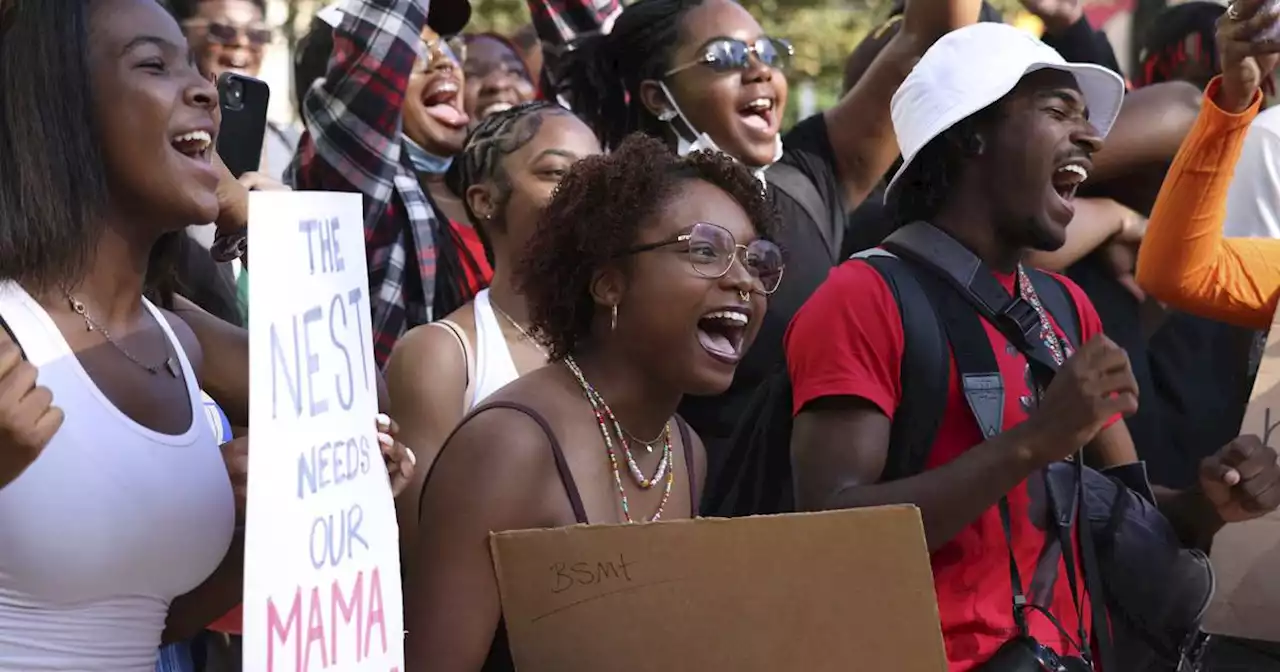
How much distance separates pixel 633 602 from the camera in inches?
93.4

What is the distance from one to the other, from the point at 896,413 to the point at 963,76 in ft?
2.37

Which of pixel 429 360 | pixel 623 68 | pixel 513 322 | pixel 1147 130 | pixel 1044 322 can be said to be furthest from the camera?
pixel 623 68

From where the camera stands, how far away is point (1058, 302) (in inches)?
133

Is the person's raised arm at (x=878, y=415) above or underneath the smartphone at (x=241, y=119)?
underneath

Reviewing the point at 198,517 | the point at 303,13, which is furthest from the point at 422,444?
the point at 303,13

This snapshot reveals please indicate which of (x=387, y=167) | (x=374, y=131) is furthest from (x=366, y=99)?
(x=387, y=167)

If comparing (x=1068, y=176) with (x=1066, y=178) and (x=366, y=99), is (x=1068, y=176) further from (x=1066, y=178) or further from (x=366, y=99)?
(x=366, y=99)

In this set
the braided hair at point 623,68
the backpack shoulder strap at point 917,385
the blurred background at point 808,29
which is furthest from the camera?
the blurred background at point 808,29

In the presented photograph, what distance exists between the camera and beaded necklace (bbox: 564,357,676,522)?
2742 mm

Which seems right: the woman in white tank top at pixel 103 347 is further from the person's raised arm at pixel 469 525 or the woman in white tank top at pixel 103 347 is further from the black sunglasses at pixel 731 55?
the black sunglasses at pixel 731 55

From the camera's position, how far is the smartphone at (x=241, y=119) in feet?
10.8

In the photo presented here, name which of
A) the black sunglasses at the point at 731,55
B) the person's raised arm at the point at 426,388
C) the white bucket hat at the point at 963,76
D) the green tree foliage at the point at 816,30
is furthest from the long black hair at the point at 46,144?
the green tree foliage at the point at 816,30

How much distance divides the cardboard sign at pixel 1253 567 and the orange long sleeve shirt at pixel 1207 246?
0.91ft

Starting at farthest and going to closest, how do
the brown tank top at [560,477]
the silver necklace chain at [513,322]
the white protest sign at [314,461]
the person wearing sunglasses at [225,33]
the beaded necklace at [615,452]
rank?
the person wearing sunglasses at [225,33] → the silver necklace chain at [513,322] → the beaded necklace at [615,452] → the brown tank top at [560,477] → the white protest sign at [314,461]
